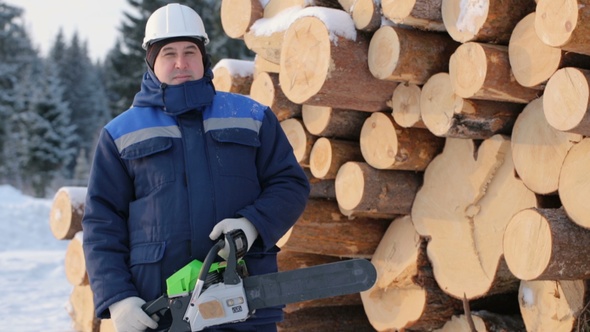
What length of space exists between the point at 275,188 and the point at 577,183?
1.06m

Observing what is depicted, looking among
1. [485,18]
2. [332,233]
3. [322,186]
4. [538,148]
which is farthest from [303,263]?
[485,18]

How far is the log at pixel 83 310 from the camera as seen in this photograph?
4.68m

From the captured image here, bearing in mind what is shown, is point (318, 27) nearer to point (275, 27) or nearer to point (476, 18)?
point (275, 27)

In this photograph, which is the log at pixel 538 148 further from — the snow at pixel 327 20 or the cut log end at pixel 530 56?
the snow at pixel 327 20

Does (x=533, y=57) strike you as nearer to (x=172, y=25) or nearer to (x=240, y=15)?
(x=172, y=25)

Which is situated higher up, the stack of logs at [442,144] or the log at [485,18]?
the log at [485,18]

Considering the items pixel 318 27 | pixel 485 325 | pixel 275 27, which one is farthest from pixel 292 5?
pixel 485 325

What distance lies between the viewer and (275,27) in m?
3.54

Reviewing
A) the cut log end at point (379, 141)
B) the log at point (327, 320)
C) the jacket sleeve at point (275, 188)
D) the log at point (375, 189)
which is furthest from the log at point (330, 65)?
the log at point (327, 320)

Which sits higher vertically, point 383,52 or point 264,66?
point 383,52

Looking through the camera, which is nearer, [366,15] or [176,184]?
[176,184]

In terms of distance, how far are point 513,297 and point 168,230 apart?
200cm

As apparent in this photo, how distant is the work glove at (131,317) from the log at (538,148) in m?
1.51

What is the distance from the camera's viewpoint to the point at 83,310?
478 cm
